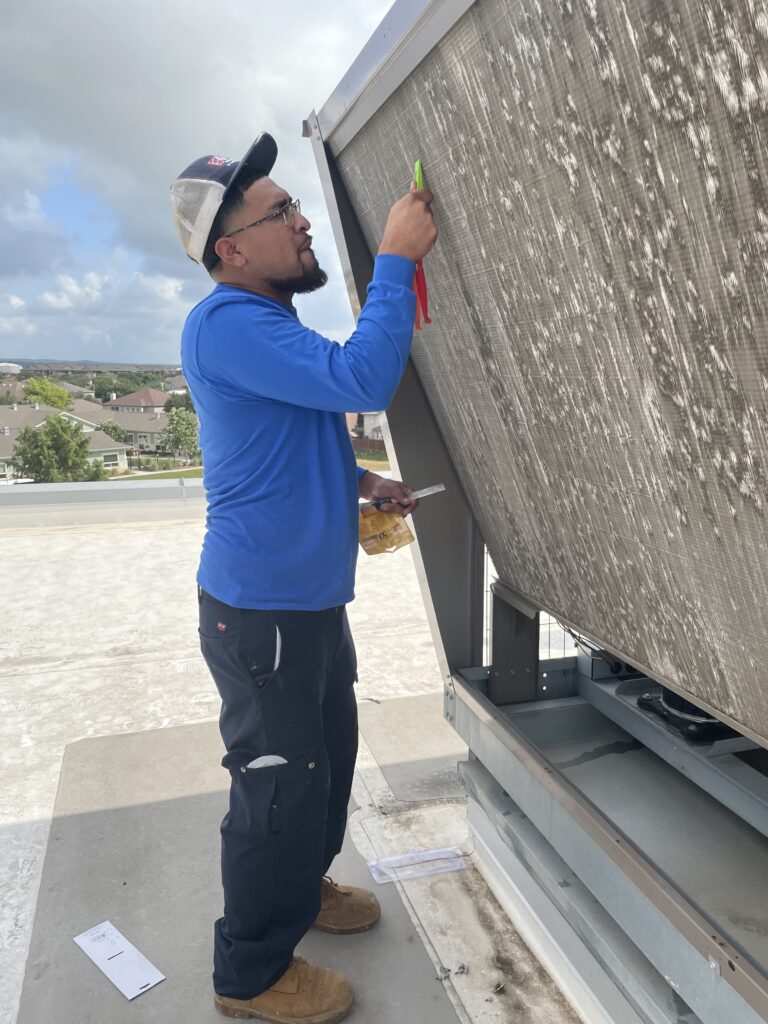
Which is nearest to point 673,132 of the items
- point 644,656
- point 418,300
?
point 418,300

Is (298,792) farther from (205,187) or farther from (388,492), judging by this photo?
(205,187)

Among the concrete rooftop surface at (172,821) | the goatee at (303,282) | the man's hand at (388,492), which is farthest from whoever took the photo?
the man's hand at (388,492)

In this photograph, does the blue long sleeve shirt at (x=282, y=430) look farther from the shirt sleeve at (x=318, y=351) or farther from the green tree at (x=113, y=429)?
the green tree at (x=113, y=429)

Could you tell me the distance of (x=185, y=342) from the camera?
195 cm

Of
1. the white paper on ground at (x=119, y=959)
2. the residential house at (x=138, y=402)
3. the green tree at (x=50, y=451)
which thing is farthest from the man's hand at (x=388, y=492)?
the residential house at (x=138, y=402)

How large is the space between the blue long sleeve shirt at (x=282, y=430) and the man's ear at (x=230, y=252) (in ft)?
0.20

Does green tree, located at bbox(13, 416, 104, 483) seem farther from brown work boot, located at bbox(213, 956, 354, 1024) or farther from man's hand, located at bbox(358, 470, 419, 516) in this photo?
brown work boot, located at bbox(213, 956, 354, 1024)

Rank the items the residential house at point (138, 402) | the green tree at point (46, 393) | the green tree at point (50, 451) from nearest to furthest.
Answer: the green tree at point (50, 451)
the green tree at point (46, 393)
the residential house at point (138, 402)

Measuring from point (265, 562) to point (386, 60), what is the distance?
3.55 feet

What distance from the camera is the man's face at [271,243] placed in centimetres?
192

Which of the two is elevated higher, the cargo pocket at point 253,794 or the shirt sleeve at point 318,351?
the shirt sleeve at point 318,351

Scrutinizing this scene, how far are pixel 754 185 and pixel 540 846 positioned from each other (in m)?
1.74

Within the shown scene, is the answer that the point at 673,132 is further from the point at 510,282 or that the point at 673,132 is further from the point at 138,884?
the point at 138,884

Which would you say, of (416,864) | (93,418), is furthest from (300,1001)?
(93,418)
